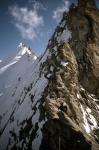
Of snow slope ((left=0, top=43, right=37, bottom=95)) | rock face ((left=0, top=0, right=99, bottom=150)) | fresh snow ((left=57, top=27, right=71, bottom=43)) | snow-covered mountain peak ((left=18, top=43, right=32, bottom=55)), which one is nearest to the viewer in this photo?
rock face ((left=0, top=0, right=99, bottom=150))

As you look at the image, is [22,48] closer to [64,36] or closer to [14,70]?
[14,70]

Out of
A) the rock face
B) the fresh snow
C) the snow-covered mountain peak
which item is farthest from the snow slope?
the fresh snow

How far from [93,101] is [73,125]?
560 inches

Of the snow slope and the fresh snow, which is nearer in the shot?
the fresh snow

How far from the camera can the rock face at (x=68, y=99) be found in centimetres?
3272

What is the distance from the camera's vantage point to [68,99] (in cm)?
3722

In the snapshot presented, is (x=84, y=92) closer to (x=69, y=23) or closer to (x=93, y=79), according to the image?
(x=93, y=79)

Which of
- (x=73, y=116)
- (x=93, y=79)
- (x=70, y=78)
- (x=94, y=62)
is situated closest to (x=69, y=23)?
(x=94, y=62)

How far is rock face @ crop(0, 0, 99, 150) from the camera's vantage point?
32.7 m

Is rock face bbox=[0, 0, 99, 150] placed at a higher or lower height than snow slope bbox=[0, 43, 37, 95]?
lower

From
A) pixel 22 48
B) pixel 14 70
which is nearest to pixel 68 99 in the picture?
pixel 14 70

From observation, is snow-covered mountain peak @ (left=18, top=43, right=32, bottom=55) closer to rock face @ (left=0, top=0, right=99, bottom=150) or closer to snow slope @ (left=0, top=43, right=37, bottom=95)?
snow slope @ (left=0, top=43, right=37, bottom=95)

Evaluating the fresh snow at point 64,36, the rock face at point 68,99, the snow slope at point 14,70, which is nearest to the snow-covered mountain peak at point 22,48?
the snow slope at point 14,70

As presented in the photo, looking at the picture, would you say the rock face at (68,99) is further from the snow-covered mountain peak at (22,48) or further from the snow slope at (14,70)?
the snow-covered mountain peak at (22,48)
